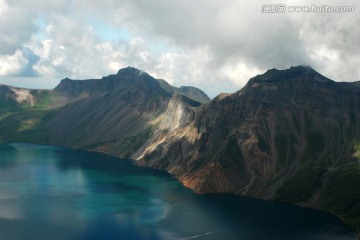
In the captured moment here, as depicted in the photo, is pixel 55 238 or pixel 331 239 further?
pixel 331 239

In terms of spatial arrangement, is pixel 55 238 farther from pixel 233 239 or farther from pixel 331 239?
pixel 331 239

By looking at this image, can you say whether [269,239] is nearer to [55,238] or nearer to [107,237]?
[107,237]

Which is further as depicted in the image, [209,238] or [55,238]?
[209,238]

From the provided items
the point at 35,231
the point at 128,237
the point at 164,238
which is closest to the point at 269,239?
the point at 164,238

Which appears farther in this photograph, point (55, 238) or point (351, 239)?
point (351, 239)

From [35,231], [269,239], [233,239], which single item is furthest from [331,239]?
[35,231]

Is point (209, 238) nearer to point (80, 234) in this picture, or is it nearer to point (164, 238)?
point (164, 238)

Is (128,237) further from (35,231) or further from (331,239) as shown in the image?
(331,239)

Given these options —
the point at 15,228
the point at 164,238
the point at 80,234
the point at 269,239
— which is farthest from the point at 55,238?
the point at 269,239
